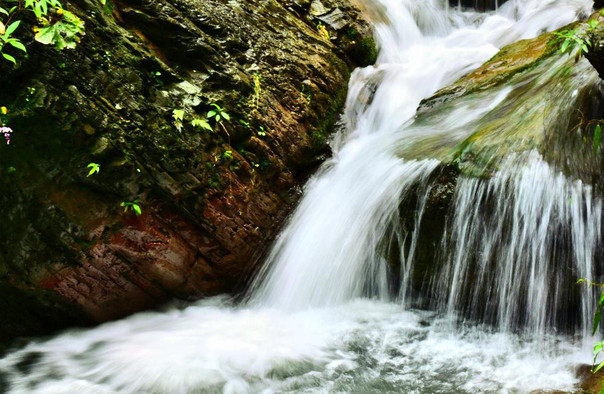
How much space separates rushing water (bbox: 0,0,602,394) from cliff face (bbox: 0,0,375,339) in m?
0.35

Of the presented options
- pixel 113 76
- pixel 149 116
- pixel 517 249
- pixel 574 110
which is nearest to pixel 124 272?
pixel 149 116

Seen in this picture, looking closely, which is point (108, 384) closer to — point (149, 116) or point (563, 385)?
point (149, 116)

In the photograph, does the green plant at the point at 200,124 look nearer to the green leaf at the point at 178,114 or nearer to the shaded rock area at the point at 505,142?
the green leaf at the point at 178,114

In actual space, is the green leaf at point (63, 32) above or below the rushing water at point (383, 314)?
above

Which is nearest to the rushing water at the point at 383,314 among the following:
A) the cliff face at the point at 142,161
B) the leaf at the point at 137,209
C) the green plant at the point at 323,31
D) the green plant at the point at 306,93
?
the cliff face at the point at 142,161

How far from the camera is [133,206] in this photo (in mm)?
3949

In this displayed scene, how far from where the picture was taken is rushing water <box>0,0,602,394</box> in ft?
10.9

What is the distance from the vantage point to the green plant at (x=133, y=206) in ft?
12.9

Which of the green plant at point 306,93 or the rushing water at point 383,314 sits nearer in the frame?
the rushing water at point 383,314

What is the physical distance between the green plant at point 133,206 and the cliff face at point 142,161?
3 centimetres

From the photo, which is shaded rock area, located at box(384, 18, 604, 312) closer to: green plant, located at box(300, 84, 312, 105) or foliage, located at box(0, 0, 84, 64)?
green plant, located at box(300, 84, 312, 105)

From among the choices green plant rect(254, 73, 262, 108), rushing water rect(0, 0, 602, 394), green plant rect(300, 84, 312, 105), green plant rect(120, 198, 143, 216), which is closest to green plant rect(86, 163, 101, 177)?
green plant rect(120, 198, 143, 216)

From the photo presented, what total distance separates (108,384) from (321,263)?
2.18 m

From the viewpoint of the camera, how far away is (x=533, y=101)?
14.6 feet
